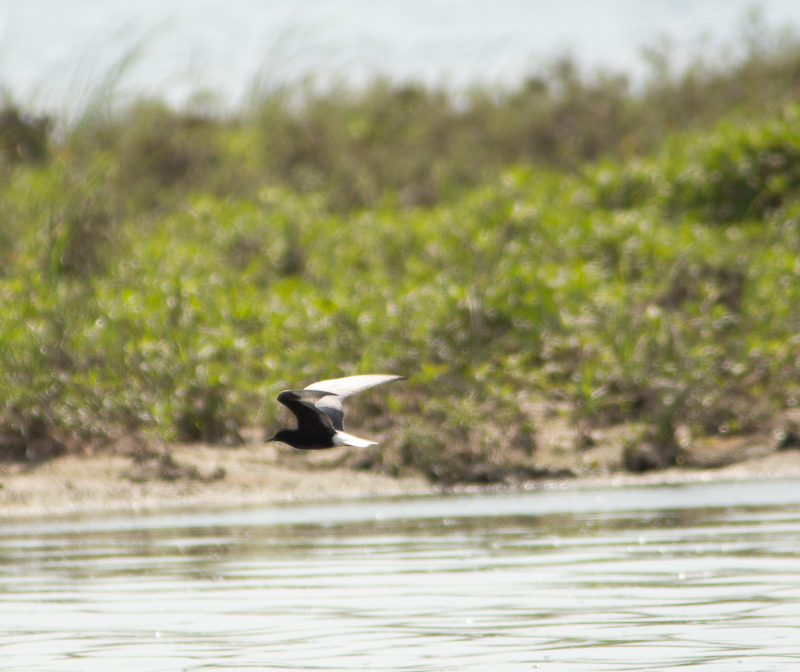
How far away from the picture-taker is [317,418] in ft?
20.7

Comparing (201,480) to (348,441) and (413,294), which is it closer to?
(413,294)

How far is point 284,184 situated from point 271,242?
3714 millimetres

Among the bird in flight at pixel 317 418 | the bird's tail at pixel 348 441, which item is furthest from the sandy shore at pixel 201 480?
the bird's tail at pixel 348 441

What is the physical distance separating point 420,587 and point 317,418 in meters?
0.96

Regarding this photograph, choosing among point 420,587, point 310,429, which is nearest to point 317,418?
point 310,429

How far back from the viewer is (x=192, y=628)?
5047 millimetres

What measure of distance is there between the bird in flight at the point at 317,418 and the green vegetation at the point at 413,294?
350cm

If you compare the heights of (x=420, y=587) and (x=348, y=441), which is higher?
(x=348, y=441)

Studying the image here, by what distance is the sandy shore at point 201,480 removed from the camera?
376 inches

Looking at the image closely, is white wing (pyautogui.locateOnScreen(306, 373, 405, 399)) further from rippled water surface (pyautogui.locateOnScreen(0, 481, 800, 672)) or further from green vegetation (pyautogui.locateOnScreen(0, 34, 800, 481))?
green vegetation (pyautogui.locateOnScreen(0, 34, 800, 481))

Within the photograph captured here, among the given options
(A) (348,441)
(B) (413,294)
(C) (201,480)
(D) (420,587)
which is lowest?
(D) (420,587)

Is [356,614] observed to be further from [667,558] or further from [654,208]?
[654,208]

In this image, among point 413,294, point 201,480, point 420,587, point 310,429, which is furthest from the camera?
point 413,294

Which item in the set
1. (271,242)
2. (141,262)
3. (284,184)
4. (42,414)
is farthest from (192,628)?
(284,184)
